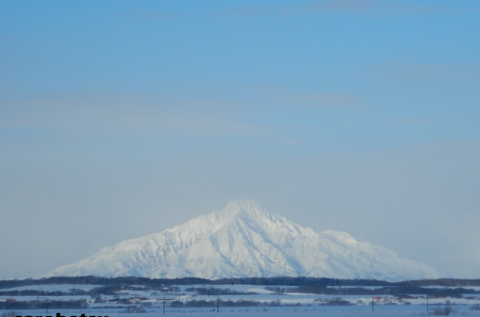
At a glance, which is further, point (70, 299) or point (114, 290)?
point (114, 290)

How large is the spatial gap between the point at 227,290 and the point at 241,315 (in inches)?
3376

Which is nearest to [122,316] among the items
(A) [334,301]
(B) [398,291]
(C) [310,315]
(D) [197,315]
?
(D) [197,315]

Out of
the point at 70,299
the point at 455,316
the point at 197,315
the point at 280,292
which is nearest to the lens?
the point at 455,316

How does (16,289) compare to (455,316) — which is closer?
(455,316)

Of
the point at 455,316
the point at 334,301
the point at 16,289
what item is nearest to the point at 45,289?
the point at 16,289

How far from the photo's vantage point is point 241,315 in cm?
10044

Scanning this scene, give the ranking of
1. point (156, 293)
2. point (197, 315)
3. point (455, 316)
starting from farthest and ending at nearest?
point (156, 293)
point (197, 315)
point (455, 316)

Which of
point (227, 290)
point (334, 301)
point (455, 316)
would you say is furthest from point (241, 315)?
point (227, 290)

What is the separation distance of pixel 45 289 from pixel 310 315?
300 ft

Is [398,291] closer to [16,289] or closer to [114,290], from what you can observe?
[114,290]

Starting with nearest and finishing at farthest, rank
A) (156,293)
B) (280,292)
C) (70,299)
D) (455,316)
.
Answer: (455,316) → (70,299) → (156,293) → (280,292)

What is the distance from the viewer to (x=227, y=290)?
186 m

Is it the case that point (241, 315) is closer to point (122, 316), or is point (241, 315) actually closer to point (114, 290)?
point (122, 316)

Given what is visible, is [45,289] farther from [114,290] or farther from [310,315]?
[310,315]
